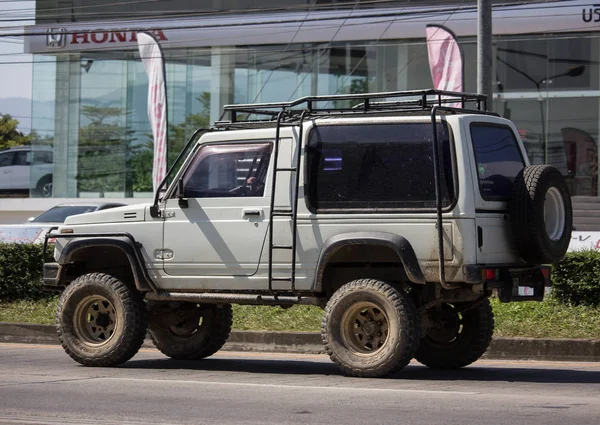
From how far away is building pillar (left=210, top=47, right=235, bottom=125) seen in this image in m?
35.0

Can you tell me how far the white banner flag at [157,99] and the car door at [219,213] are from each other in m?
18.6

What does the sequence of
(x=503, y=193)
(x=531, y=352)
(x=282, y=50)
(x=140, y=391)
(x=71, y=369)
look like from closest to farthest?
(x=140, y=391) → (x=503, y=193) → (x=71, y=369) → (x=531, y=352) → (x=282, y=50)

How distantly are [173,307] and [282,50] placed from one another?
2287cm

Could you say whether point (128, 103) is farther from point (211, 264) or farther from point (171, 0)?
point (211, 264)

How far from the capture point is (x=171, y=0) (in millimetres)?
35281

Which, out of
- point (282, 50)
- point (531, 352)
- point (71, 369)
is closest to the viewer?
point (71, 369)

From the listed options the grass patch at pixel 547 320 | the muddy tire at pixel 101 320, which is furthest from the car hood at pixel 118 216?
the grass patch at pixel 547 320

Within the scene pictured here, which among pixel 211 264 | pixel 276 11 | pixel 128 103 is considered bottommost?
pixel 211 264

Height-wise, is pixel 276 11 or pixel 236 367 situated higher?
pixel 276 11

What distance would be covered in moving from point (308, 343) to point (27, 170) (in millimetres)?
28024

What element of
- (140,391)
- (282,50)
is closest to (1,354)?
(140,391)

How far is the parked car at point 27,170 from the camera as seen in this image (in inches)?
1497

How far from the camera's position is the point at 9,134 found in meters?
60.1

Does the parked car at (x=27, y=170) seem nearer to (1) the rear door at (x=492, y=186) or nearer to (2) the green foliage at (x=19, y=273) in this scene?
(2) the green foliage at (x=19, y=273)
